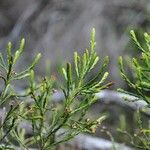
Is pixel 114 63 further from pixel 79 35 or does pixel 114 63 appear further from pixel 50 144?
pixel 50 144

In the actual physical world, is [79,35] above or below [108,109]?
above

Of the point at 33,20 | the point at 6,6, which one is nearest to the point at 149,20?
the point at 33,20

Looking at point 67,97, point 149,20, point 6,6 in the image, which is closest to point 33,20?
point 6,6

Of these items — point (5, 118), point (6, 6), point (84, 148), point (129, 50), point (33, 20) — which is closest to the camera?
point (5, 118)

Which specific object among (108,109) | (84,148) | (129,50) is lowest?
(108,109)

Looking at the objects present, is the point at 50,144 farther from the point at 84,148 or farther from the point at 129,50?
the point at 129,50

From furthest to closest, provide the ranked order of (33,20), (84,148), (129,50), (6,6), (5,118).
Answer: (6,6) → (33,20) → (129,50) → (84,148) → (5,118)

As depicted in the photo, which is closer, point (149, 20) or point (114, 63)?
point (149, 20)
